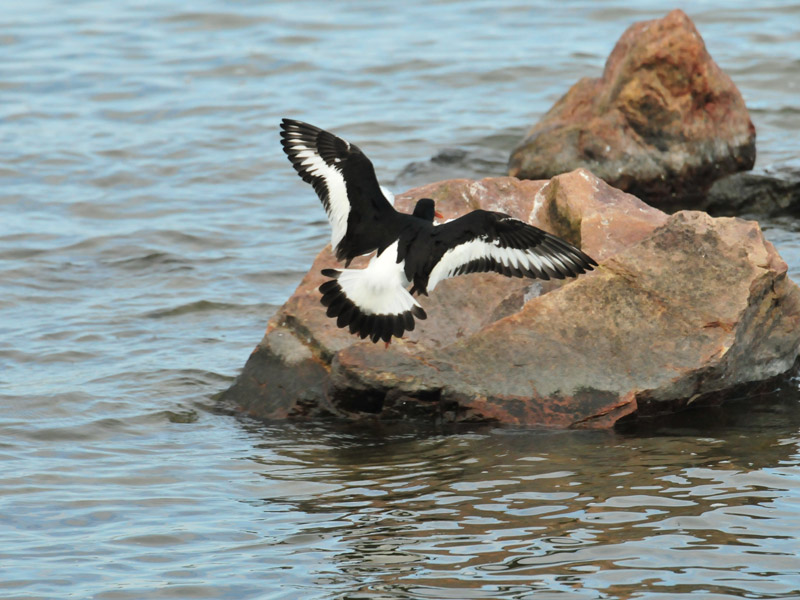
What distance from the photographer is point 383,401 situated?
6.54m

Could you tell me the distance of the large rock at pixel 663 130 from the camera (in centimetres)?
1054

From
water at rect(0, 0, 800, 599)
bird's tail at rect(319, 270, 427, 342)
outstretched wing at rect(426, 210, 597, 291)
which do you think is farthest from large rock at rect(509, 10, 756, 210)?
bird's tail at rect(319, 270, 427, 342)

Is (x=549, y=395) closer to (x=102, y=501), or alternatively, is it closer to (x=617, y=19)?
(x=102, y=501)

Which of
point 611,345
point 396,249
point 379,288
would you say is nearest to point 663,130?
point 611,345

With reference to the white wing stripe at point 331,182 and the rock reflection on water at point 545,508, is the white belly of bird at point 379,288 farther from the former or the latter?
the rock reflection on water at point 545,508

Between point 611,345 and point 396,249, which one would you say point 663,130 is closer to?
point 611,345

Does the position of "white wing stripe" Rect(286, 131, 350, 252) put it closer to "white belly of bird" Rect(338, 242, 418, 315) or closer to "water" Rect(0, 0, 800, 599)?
"white belly of bird" Rect(338, 242, 418, 315)

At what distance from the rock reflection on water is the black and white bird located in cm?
77

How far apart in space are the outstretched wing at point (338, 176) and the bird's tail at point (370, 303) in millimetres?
489

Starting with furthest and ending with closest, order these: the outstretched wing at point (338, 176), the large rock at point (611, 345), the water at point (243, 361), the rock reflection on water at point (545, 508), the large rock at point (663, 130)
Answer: the large rock at point (663, 130), the outstretched wing at point (338, 176), the large rock at point (611, 345), the water at point (243, 361), the rock reflection on water at point (545, 508)

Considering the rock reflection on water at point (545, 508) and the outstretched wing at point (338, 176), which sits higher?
the outstretched wing at point (338, 176)

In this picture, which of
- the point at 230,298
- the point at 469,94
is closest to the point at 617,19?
the point at 469,94

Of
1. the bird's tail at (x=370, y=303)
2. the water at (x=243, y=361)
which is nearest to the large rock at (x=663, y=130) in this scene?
the water at (x=243, y=361)

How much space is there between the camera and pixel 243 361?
8008 millimetres
